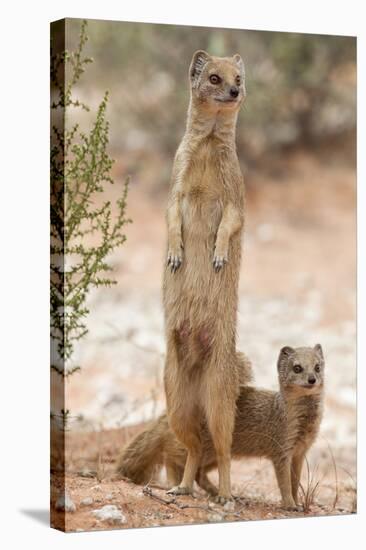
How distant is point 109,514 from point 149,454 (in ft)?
2.91

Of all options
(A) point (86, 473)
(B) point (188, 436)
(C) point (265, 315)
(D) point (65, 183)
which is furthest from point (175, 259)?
(C) point (265, 315)

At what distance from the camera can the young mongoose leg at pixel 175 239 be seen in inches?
247

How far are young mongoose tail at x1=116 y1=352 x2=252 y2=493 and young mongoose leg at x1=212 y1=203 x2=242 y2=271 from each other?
77cm

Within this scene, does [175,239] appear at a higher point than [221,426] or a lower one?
higher

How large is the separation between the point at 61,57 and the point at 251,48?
19.5 feet

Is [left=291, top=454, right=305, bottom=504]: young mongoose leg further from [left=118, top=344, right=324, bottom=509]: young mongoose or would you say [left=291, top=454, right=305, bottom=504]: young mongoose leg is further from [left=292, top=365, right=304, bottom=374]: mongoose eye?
[left=292, top=365, right=304, bottom=374]: mongoose eye

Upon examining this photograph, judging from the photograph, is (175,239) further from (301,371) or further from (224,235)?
(301,371)

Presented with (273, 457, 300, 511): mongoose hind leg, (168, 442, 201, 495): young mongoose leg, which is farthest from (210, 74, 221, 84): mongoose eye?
(273, 457, 300, 511): mongoose hind leg

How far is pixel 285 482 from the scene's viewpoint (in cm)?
658

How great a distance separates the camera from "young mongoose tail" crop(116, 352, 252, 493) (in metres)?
6.78

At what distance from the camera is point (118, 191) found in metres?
12.6

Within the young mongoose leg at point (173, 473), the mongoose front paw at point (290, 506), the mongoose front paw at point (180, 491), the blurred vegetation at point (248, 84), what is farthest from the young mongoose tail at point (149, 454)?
the blurred vegetation at point (248, 84)

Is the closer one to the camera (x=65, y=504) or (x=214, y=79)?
(x=65, y=504)

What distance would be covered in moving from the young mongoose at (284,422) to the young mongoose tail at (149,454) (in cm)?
11
